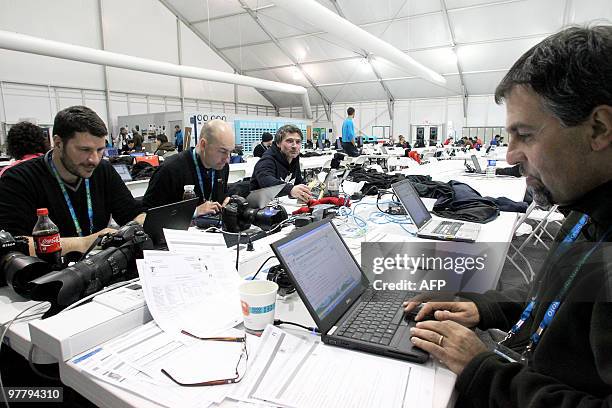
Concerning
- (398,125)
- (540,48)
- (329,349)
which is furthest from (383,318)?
(398,125)

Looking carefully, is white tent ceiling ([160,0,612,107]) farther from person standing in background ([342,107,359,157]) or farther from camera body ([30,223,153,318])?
camera body ([30,223,153,318])

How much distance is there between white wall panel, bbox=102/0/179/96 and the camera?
11.6 m

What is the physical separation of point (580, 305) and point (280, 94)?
58.8ft

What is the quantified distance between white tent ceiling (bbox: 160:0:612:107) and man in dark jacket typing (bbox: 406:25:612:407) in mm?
9030

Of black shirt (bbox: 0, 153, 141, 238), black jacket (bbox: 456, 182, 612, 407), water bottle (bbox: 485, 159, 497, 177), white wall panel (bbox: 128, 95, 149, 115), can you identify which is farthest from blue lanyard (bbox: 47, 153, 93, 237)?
white wall panel (bbox: 128, 95, 149, 115)

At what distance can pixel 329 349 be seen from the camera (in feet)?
3.06

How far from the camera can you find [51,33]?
397 inches

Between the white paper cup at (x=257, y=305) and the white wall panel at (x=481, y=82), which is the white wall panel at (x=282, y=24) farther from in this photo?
the white paper cup at (x=257, y=305)

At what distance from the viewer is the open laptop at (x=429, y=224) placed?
6.04 ft

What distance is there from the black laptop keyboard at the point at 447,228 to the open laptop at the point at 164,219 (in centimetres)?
123

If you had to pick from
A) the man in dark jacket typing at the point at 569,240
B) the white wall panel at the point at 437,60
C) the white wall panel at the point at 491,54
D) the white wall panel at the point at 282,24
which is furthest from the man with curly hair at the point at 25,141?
the white wall panel at the point at 491,54

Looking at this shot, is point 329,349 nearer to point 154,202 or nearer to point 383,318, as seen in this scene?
point 383,318

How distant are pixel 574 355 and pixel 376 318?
0.45m

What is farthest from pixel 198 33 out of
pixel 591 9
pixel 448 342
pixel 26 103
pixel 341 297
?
pixel 448 342
